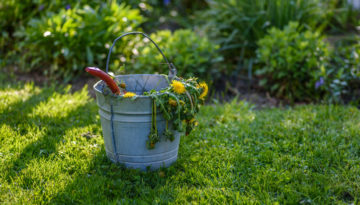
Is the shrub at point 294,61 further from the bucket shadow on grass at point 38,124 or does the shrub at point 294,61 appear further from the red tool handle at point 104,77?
the red tool handle at point 104,77

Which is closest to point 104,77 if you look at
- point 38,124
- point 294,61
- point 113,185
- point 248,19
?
point 113,185

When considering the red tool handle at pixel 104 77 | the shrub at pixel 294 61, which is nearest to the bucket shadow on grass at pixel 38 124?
the red tool handle at pixel 104 77

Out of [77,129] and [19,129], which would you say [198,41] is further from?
[19,129]

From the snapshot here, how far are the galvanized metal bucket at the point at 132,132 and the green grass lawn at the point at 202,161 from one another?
70 millimetres

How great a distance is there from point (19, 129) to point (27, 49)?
2.43 m

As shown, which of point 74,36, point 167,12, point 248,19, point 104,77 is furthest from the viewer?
point 167,12

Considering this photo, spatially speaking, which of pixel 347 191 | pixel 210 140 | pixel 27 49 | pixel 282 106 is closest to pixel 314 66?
pixel 282 106

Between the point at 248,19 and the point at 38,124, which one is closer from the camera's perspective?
the point at 38,124

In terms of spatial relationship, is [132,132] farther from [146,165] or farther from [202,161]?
[202,161]

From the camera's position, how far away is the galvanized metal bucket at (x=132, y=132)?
6.21ft

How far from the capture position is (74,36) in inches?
148

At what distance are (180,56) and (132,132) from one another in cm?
182

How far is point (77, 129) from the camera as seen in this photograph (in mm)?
2578

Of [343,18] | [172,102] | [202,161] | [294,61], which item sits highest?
[172,102]
